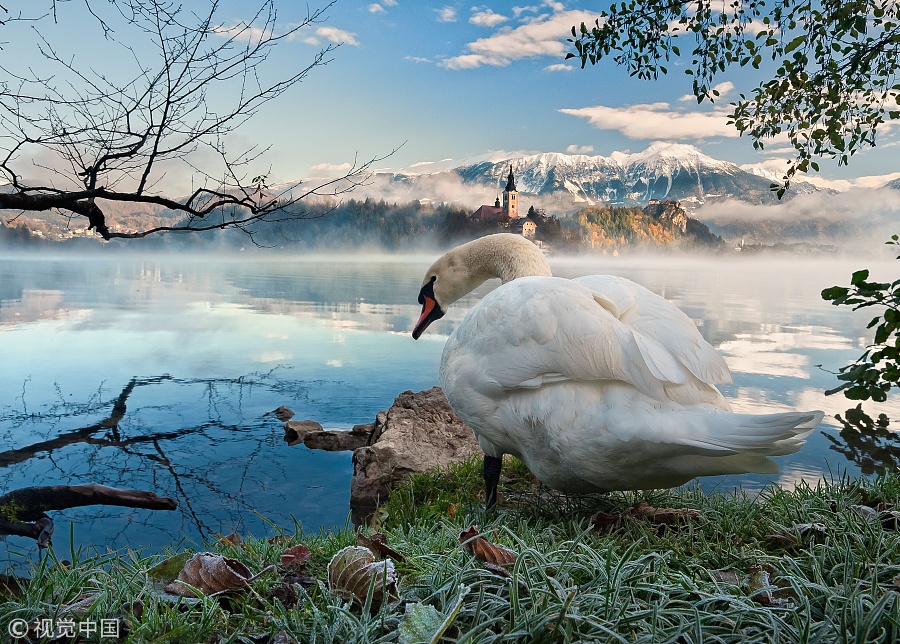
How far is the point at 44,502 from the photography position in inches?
209

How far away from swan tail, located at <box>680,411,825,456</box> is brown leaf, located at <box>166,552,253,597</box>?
197 cm

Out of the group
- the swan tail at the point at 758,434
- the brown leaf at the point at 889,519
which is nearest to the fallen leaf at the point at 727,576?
the swan tail at the point at 758,434

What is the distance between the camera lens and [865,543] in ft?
9.00

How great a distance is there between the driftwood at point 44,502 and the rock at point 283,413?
346cm

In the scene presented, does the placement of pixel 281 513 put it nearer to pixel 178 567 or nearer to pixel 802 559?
Answer: pixel 178 567

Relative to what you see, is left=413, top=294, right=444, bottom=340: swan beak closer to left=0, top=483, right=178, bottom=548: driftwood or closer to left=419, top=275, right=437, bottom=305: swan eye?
left=419, top=275, right=437, bottom=305: swan eye

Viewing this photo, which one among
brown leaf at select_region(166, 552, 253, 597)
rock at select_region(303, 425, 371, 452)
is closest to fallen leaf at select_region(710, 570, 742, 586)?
brown leaf at select_region(166, 552, 253, 597)

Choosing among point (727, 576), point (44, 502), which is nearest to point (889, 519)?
point (727, 576)

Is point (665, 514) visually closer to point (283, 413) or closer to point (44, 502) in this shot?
point (44, 502)

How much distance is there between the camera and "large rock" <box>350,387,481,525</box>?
578cm

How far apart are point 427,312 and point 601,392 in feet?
11.5

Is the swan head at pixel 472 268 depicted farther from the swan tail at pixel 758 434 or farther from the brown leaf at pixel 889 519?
the brown leaf at pixel 889 519

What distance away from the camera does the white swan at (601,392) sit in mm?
2809

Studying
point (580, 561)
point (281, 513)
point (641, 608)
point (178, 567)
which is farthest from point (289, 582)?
point (281, 513)
